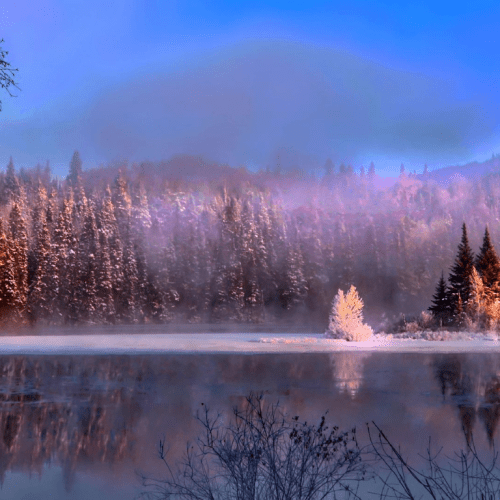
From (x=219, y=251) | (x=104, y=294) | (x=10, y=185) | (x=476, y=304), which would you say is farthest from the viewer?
(x=10, y=185)

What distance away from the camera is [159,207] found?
101m

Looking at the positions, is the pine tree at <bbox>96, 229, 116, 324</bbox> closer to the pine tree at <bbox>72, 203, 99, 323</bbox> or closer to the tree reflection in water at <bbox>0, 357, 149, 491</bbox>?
the pine tree at <bbox>72, 203, 99, 323</bbox>

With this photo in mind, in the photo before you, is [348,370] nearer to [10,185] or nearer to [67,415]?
[67,415]

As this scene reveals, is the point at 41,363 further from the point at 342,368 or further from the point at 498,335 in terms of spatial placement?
the point at 498,335

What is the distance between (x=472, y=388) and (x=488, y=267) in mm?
32895

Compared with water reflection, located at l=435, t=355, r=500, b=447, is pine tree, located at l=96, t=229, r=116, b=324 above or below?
above

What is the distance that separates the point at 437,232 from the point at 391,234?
8532mm

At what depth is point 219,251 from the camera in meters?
88.8

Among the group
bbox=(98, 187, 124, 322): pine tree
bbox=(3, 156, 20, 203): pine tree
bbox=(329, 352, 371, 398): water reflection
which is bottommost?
bbox=(329, 352, 371, 398): water reflection

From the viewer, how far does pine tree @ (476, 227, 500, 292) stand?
152 feet

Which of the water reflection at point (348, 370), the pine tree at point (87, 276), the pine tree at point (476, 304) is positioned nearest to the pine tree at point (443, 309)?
the pine tree at point (476, 304)

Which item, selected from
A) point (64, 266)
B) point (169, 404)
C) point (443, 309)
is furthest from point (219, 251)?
point (169, 404)

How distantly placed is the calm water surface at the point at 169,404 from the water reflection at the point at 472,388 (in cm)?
3

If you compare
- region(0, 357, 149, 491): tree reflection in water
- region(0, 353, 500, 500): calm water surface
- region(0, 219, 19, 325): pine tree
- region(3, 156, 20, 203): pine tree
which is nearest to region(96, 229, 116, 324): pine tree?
region(0, 219, 19, 325): pine tree
